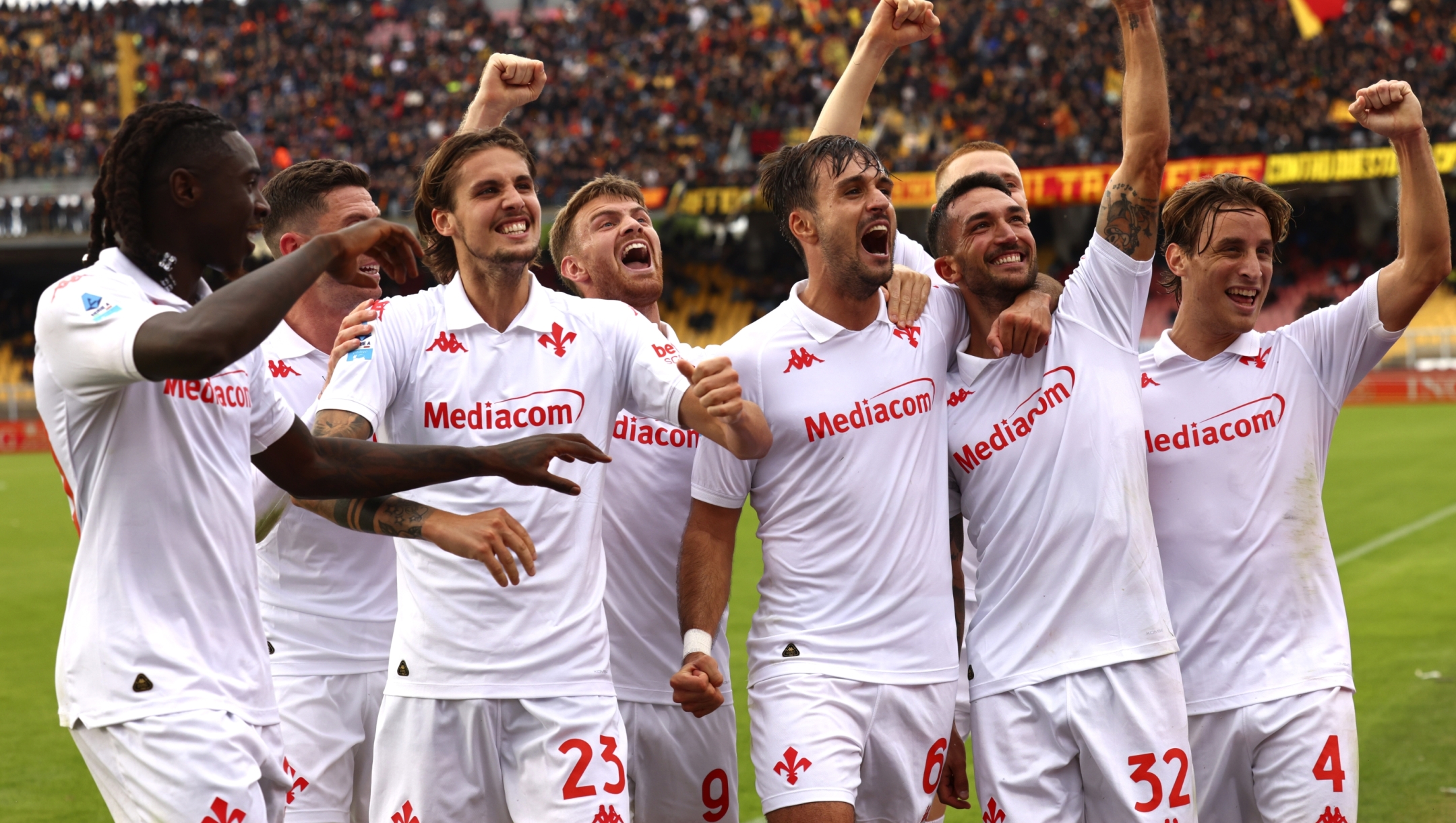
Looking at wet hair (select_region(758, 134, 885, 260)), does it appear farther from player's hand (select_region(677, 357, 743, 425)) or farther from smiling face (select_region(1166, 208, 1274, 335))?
smiling face (select_region(1166, 208, 1274, 335))

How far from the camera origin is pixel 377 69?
43281 mm

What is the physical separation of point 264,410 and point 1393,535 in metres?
13.9

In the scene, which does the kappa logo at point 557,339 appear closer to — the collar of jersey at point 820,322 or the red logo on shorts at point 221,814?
the collar of jersey at point 820,322

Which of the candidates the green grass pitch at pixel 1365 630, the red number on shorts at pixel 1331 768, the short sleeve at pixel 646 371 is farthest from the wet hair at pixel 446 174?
the green grass pitch at pixel 1365 630

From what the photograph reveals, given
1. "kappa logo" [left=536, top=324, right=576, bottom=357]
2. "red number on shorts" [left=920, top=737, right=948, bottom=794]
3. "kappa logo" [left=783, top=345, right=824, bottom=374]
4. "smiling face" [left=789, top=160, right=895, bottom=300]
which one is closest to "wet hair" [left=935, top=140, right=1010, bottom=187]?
"smiling face" [left=789, top=160, right=895, bottom=300]

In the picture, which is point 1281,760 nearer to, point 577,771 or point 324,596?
point 577,771

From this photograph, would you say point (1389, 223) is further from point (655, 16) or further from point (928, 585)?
point (928, 585)

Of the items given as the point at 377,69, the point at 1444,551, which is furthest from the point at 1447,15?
the point at 377,69

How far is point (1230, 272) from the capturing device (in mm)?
4539

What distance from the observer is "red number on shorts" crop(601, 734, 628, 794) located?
12.8ft

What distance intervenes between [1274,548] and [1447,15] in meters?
35.5

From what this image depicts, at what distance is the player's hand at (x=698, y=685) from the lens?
409cm

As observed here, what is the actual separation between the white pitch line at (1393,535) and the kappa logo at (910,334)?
10.3 m

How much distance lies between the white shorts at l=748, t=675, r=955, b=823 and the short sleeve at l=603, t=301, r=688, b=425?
0.90 m
